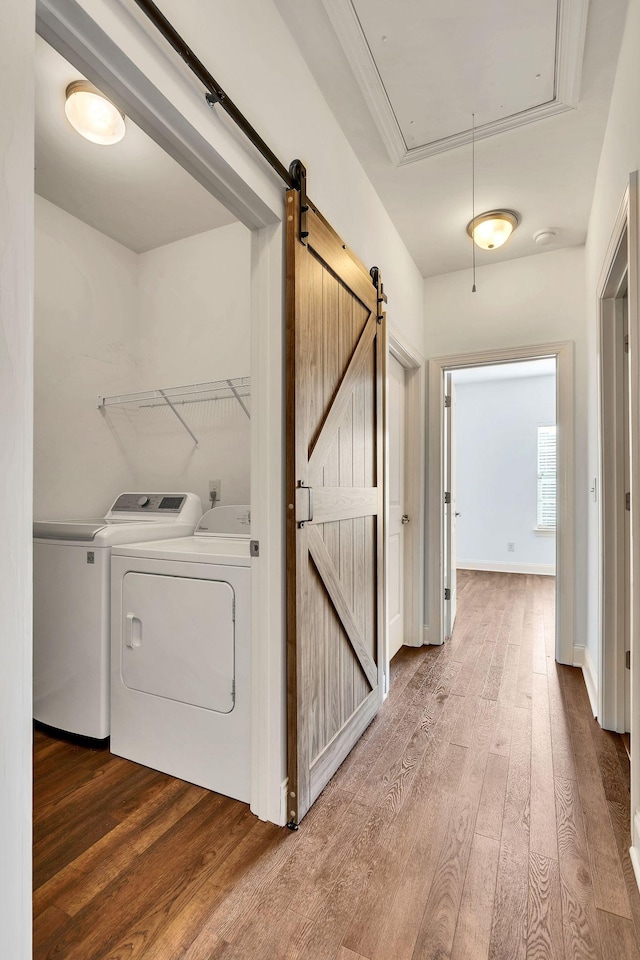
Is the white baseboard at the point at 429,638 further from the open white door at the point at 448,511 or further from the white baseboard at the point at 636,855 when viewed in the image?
the white baseboard at the point at 636,855

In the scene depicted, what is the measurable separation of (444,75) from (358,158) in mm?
548

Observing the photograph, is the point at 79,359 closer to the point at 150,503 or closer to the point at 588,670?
the point at 150,503

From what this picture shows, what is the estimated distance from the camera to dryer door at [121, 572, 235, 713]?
1.68 metres

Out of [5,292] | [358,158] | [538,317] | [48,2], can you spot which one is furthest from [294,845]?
[538,317]

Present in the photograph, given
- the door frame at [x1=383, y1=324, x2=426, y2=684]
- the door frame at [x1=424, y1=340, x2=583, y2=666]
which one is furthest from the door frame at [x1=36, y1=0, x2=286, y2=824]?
the door frame at [x1=424, y1=340, x2=583, y2=666]

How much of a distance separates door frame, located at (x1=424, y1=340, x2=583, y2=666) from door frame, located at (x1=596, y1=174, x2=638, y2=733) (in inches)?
31.2

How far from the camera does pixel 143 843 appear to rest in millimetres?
1471

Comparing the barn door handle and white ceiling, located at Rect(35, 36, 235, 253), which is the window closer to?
white ceiling, located at Rect(35, 36, 235, 253)

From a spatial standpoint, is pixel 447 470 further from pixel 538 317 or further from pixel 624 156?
pixel 624 156

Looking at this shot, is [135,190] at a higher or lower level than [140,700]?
higher

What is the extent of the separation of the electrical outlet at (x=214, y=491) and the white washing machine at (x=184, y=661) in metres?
0.74

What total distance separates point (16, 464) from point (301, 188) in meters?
1.38

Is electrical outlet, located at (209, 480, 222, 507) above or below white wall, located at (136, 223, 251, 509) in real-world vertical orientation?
below

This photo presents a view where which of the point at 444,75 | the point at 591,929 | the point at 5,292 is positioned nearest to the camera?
the point at 5,292
